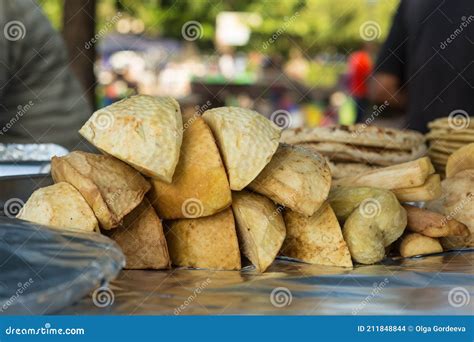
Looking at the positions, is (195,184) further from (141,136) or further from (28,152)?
(28,152)

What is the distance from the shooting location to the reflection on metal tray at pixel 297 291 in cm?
133

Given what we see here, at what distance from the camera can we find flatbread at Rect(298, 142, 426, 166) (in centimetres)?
242

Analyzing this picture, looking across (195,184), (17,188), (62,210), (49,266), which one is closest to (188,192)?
(195,184)

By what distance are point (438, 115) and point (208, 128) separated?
9.09 ft

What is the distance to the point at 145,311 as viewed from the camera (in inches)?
51.3

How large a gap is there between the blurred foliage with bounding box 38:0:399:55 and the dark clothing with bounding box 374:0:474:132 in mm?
5397

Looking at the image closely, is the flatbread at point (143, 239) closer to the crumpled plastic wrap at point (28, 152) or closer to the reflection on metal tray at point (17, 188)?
the reflection on metal tray at point (17, 188)

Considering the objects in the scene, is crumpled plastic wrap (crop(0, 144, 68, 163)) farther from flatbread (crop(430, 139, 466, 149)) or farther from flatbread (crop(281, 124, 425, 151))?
flatbread (crop(430, 139, 466, 149))

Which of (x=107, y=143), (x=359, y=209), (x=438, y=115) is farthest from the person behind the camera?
(x=438, y=115)

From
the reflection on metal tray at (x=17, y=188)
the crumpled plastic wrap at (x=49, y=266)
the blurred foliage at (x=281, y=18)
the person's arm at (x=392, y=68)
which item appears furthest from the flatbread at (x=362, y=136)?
the blurred foliage at (x=281, y=18)

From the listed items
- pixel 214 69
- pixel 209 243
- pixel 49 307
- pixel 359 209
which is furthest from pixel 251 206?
pixel 214 69

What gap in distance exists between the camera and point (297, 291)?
4.74 feet

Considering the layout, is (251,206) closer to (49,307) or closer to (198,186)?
(198,186)

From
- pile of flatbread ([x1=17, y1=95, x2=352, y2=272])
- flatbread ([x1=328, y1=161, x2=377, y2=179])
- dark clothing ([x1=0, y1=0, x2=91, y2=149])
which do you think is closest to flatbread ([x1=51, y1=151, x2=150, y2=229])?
pile of flatbread ([x1=17, y1=95, x2=352, y2=272])
